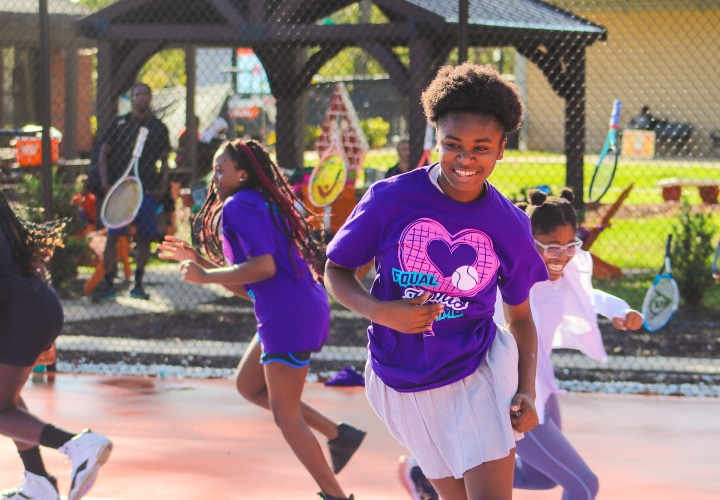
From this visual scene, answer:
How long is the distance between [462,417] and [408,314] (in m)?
0.42

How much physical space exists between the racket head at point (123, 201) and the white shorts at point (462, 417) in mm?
6616

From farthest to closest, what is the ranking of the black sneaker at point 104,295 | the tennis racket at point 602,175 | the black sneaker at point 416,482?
the black sneaker at point 104,295, the tennis racket at point 602,175, the black sneaker at point 416,482

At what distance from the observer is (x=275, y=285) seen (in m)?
4.91

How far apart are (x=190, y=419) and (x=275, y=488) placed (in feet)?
5.10

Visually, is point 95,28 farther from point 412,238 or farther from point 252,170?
point 412,238

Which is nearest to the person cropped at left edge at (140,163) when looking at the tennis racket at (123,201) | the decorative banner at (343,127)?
the tennis racket at (123,201)

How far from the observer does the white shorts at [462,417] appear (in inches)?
130

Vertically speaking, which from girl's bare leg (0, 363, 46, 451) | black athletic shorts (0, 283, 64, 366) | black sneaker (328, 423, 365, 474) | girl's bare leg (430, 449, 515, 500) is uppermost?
girl's bare leg (430, 449, 515, 500)

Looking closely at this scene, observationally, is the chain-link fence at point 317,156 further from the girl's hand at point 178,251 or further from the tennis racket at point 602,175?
the girl's hand at point 178,251

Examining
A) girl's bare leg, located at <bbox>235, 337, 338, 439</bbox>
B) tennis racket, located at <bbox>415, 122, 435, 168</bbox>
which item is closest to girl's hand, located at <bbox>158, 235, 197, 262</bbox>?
girl's bare leg, located at <bbox>235, 337, 338, 439</bbox>

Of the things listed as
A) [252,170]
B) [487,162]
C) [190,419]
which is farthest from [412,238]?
[190,419]

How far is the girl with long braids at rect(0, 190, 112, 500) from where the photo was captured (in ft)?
15.3

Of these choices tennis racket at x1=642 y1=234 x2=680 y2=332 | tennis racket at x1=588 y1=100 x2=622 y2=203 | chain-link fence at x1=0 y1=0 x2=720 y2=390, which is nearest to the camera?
tennis racket at x1=642 y1=234 x2=680 y2=332

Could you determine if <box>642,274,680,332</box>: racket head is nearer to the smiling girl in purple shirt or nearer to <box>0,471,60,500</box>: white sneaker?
<box>0,471,60,500</box>: white sneaker
